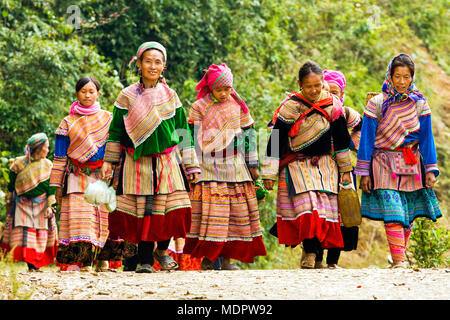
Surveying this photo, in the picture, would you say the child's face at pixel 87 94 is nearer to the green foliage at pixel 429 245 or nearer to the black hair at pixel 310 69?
the black hair at pixel 310 69

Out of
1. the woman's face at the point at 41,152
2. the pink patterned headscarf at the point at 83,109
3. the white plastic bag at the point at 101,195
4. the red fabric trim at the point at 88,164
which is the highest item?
the pink patterned headscarf at the point at 83,109

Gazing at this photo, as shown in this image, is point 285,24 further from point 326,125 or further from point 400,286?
point 400,286

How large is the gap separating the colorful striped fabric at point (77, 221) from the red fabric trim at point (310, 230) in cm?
203

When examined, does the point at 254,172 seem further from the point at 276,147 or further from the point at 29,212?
the point at 29,212

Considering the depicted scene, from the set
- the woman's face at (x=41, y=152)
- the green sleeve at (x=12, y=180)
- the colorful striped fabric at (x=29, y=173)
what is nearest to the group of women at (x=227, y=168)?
the colorful striped fabric at (x=29, y=173)

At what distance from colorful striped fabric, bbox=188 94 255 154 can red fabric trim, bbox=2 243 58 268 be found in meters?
3.45

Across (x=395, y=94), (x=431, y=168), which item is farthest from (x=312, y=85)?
(x=431, y=168)

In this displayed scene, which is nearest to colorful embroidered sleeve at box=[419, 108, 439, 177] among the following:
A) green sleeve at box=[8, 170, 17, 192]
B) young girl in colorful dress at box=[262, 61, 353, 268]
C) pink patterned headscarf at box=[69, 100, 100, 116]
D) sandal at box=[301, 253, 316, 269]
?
young girl in colorful dress at box=[262, 61, 353, 268]

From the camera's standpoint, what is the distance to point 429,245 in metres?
9.27

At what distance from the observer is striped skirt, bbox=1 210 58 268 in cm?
1055

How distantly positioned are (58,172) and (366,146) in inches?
128

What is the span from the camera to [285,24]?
61.5ft

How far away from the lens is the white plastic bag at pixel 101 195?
692cm

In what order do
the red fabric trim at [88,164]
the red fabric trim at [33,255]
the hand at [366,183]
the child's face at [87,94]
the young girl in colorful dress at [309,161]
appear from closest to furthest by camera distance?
the young girl in colorful dress at [309,161]
the hand at [366,183]
the red fabric trim at [88,164]
the child's face at [87,94]
the red fabric trim at [33,255]
